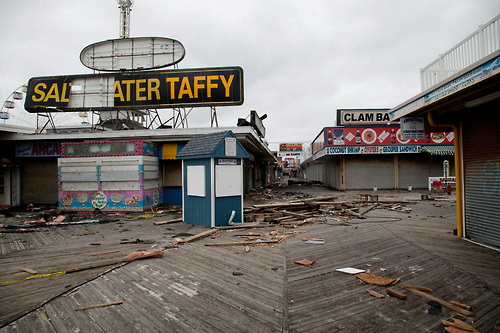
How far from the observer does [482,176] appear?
20.9ft

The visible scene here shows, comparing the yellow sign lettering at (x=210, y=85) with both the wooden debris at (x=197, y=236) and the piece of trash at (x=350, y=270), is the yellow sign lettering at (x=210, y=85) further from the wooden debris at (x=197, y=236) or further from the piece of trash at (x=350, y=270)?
the piece of trash at (x=350, y=270)

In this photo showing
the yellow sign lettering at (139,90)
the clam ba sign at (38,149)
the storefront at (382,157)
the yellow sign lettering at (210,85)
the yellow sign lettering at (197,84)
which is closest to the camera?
the yellow sign lettering at (210,85)

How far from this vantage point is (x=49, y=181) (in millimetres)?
16766

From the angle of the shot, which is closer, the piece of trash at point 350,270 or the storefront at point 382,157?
the piece of trash at point 350,270

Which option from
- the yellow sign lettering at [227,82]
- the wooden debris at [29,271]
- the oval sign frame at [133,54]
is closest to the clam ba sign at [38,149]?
the oval sign frame at [133,54]

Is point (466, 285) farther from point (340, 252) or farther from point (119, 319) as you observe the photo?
point (119, 319)

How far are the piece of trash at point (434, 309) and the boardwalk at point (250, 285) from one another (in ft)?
0.18

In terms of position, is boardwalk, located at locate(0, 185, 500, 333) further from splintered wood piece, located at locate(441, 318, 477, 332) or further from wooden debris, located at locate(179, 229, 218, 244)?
wooden debris, located at locate(179, 229, 218, 244)

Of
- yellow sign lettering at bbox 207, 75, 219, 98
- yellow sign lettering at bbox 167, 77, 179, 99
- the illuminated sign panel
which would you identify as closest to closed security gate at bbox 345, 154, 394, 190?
the illuminated sign panel

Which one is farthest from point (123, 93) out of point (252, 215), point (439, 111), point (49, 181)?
point (439, 111)

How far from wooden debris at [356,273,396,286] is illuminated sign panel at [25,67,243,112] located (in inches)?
468

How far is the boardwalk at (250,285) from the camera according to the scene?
3158 mm

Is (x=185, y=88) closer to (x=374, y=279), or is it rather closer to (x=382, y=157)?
(x=374, y=279)

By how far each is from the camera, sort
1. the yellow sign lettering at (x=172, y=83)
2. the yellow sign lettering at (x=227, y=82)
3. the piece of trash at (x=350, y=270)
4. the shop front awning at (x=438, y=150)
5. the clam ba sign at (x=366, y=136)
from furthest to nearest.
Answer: the clam ba sign at (x=366, y=136) → the shop front awning at (x=438, y=150) → the yellow sign lettering at (x=172, y=83) → the yellow sign lettering at (x=227, y=82) → the piece of trash at (x=350, y=270)
